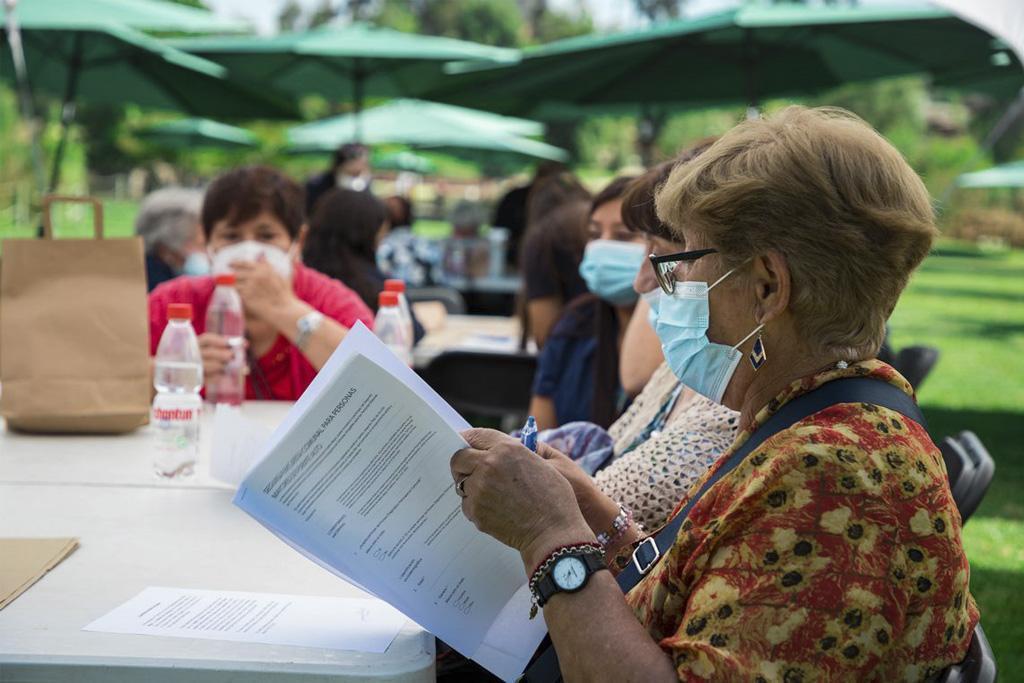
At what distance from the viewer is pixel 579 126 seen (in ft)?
139

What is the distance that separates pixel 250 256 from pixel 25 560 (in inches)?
68.8

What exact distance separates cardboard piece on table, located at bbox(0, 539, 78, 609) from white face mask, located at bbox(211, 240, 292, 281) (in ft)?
5.27

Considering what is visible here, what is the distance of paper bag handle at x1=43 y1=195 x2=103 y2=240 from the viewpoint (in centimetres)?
255

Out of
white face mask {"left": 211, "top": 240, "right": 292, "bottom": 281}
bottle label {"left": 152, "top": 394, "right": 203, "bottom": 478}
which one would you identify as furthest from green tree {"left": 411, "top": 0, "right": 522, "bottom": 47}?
bottle label {"left": 152, "top": 394, "right": 203, "bottom": 478}

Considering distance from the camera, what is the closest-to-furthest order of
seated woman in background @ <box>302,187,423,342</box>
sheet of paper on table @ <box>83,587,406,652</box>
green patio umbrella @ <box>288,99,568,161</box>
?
sheet of paper on table @ <box>83,587,406,652</box>
seated woman in background @ <box>302,187,423,342</box>
green patio umbrella @ <box>288,99,568,161</box>

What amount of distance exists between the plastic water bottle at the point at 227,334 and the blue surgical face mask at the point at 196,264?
2.22 metres

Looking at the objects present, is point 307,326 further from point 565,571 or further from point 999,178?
point 999,178

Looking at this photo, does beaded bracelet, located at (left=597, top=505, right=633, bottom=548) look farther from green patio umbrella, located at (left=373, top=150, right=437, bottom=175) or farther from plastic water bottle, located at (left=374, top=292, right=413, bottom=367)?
green patio umbrella, located at (left=373, top=150, right=437, bottom=175)

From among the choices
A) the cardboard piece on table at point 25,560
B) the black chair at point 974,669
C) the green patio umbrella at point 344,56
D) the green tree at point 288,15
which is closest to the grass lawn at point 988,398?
the black chair at point 974,669

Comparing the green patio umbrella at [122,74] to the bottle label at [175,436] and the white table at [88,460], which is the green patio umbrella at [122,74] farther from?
the bottle label at [175,436]

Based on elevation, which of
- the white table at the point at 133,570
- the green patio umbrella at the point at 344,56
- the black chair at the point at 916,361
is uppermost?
the green patio umbrella at the point at 344,56

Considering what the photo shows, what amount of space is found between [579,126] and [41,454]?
4100 cm

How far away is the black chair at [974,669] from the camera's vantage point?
127 centimetres

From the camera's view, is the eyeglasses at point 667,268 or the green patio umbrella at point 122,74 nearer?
the eyeglasses at point 667,268
